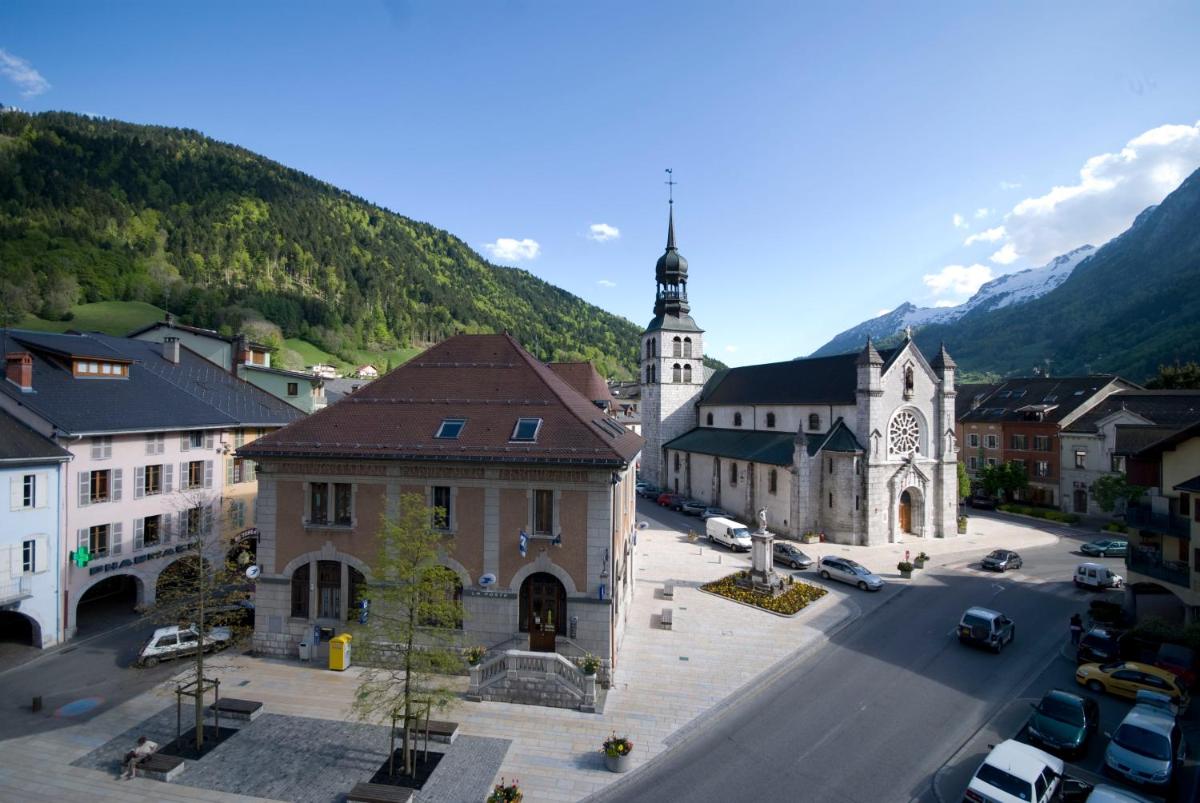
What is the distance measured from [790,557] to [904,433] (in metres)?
17.3

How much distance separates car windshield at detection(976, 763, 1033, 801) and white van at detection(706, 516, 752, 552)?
1124 inches

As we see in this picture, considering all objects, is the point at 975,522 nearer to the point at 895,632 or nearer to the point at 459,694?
the point at 895,632

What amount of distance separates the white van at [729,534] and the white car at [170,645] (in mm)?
32552

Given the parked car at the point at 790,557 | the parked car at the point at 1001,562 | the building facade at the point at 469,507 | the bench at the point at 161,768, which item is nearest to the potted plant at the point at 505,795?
the building facade at the point at 469,507

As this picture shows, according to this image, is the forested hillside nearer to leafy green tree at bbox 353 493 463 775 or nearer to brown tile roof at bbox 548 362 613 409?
brown tile roof at bbox 548 362 613 409

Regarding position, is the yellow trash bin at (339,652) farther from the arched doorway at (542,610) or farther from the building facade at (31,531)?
the building facade at (31,531)

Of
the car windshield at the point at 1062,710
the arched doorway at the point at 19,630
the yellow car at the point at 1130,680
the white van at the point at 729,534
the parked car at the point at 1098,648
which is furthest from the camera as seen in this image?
the white van at the point at 729,534

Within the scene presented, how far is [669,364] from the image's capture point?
67750 mm

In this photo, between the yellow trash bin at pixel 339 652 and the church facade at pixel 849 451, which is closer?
the yellow trash bin at pixel 339 652

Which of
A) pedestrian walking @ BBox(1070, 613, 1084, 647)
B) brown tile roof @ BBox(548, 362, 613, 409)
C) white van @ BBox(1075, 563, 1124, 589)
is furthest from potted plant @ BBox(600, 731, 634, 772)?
white van @ BBox(1075, 563, 1124, 589)

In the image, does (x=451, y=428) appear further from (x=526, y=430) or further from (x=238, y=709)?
(x=238, y=709)

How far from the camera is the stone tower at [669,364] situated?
66562 mm

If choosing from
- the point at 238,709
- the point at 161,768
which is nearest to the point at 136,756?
the point at 161,768

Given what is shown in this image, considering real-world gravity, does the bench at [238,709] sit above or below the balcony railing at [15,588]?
below
